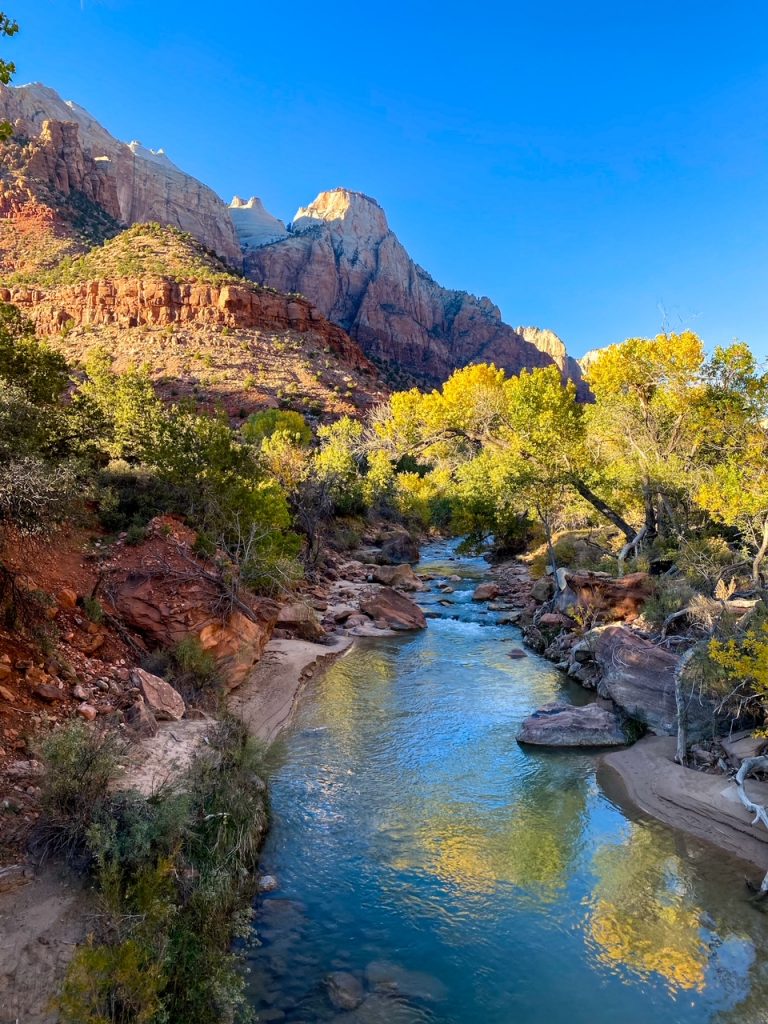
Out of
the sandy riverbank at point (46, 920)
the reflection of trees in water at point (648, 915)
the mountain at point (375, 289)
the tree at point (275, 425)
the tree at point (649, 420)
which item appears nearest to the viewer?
the sandy riverbank at point (46, 920)

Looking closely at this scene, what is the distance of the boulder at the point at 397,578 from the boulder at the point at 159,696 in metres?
16.3

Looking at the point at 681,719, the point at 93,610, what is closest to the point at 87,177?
the point at 93,610

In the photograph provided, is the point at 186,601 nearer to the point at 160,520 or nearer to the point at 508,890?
the point at 160,520

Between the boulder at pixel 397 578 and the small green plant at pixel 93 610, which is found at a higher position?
the small green plant at pixel 93 610

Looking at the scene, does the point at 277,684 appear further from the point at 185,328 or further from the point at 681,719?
the point at 185,328

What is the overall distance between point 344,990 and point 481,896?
2.15m

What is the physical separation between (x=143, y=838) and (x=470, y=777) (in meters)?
5.98

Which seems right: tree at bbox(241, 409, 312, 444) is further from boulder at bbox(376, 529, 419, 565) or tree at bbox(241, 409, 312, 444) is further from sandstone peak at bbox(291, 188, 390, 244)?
sandstone peak at bbox(291, 188, 390, 244)

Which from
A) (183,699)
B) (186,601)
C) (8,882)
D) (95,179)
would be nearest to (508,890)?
(8,882)

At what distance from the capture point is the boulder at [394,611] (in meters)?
20.0

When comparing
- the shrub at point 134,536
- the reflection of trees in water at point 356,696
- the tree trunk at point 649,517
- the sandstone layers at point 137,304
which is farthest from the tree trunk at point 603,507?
the sandstone layers at point 137,304

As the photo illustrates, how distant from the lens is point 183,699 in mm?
10625

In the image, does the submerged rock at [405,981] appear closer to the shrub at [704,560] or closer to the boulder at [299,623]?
the shrub at [704,560]

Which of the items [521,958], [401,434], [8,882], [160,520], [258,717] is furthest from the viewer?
[401,434]
